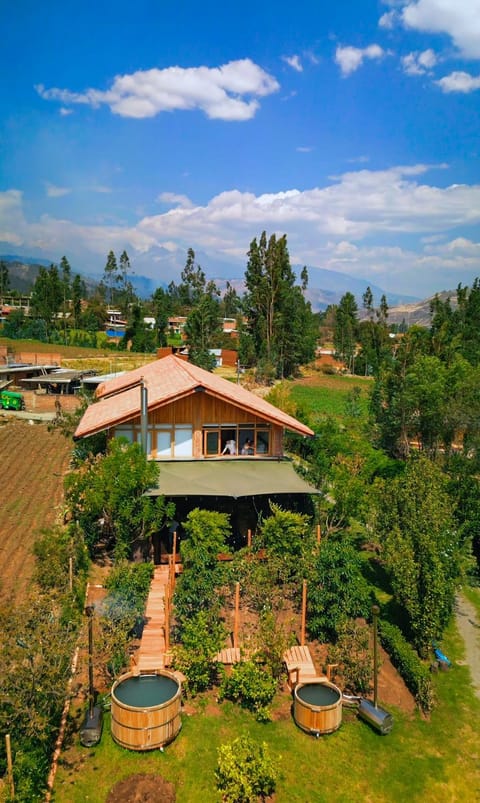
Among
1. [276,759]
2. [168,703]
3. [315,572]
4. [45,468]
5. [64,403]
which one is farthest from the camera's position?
[64,403]

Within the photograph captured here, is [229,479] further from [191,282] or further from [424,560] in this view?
[191,282]

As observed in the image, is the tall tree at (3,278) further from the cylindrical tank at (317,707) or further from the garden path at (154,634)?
the cylindrical tank at (317,707)

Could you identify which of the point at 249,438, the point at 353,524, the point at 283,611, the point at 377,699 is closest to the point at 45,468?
the point at 249,438

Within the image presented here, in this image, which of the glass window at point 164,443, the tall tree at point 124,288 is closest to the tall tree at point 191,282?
the tall tree at point 124,288

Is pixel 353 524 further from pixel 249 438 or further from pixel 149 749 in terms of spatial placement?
pixel 149 749

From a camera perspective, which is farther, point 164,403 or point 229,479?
point 164,403

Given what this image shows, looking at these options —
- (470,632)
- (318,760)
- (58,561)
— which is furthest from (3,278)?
(318,760)
